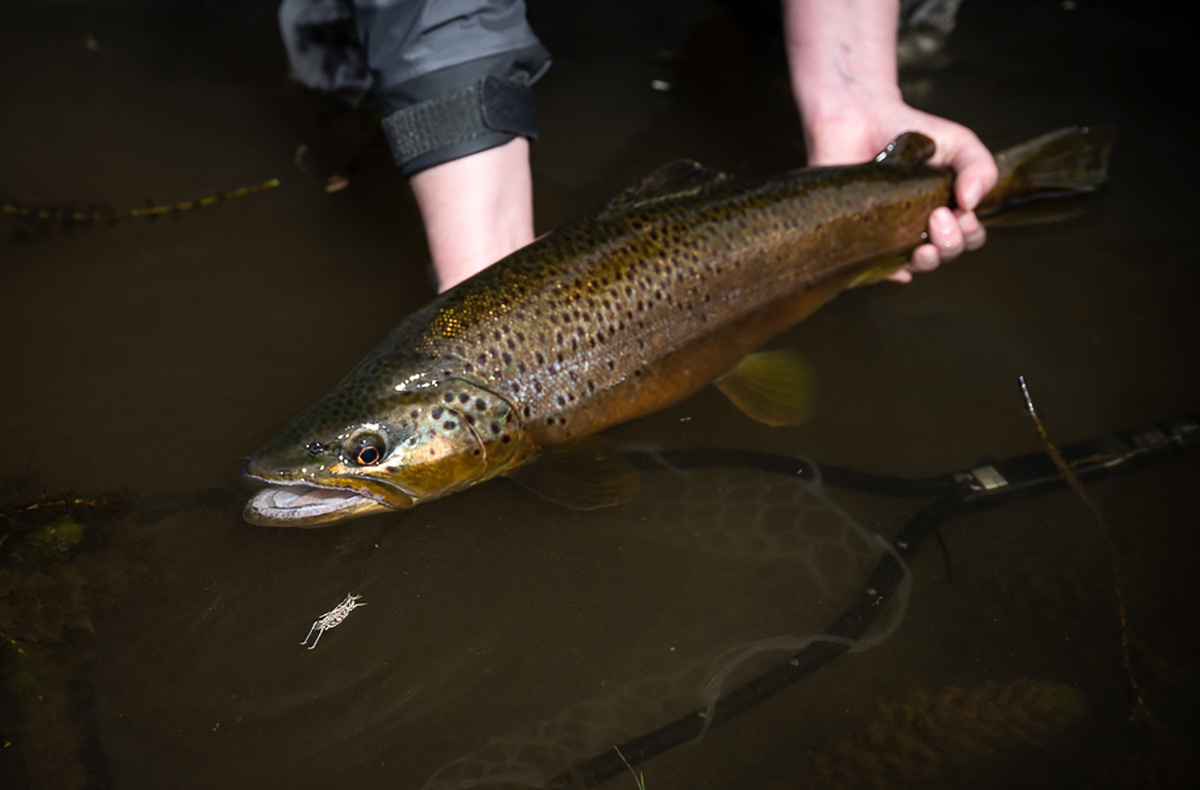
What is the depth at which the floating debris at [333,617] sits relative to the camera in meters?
2.33

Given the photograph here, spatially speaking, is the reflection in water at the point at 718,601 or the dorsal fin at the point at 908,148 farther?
the dorsal fin at the point at 908,148

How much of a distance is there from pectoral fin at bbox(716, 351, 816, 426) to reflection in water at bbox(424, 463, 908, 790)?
26 centimetres

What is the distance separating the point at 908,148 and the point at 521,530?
90.1 inches

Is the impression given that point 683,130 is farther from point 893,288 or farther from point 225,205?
point 225,205

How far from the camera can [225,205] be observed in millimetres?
3664

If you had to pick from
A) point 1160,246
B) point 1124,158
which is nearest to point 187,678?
point 1160,246

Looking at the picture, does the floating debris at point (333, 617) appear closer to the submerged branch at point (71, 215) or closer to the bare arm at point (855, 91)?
the submerged branch at point (71, 215)

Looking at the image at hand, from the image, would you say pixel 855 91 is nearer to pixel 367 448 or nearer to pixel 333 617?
pixel 367 448

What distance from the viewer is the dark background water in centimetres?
219

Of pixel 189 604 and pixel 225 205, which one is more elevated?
pixel 225 205

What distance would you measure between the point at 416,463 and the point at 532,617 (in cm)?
61

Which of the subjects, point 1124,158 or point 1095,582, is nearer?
point 1095,582

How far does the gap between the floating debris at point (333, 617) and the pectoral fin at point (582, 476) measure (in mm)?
645

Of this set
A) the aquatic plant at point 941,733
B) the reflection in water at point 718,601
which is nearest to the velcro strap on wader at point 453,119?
the reflection in water at point 718,601
